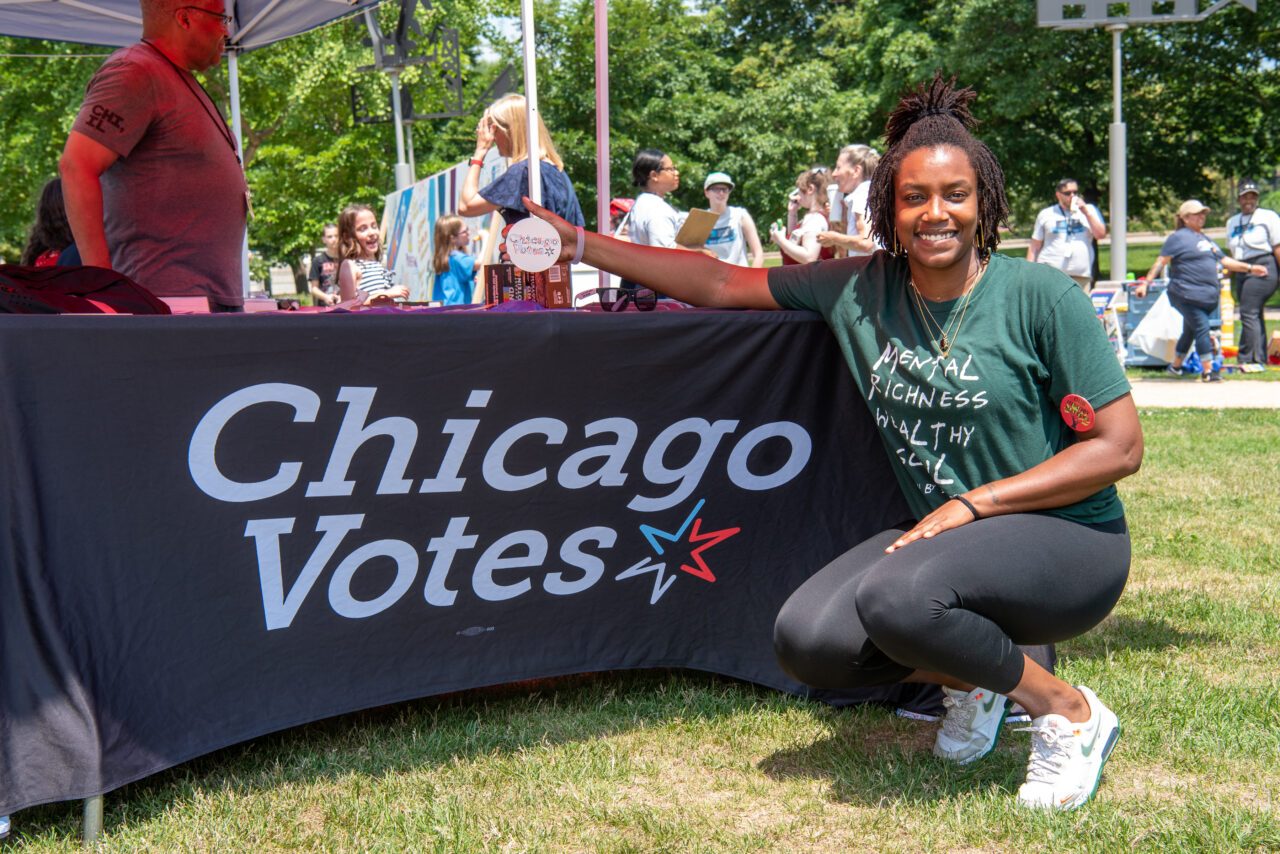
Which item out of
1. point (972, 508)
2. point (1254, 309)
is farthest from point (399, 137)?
point (972, 508)

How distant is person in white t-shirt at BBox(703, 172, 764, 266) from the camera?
838 centimetres

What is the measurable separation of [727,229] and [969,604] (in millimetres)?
6071

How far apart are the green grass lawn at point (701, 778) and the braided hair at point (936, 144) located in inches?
50.1

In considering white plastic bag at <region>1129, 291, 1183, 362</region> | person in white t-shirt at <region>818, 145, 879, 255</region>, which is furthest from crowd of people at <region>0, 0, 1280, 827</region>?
white plastic bag at <region>1129, 291, 1183, 362</region>

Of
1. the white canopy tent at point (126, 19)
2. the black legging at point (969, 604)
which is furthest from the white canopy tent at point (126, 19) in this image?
the black legging at point (969, 604)

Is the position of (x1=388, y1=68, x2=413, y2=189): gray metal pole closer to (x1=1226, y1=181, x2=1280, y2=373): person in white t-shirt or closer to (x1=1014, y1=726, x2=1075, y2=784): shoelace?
→ (x1=1226, y1=181, x2=1280, y2=373): person in white t-shirt

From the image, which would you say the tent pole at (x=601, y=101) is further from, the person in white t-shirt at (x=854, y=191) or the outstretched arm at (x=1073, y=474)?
the person in white t-shirt at (x=854, y=191)

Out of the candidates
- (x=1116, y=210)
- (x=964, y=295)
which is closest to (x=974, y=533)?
(x=964, y=295)

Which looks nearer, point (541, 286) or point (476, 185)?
point (541, 286)

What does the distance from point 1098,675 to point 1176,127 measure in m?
29.7

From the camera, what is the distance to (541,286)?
3.44 meters

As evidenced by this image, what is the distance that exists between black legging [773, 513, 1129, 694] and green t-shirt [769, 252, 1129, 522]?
126 mm

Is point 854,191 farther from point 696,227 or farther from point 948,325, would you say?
point 948,325

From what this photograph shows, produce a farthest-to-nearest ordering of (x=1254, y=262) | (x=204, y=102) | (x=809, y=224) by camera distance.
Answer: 1. (x=1254, y=262)
2. (x=809, y=224)
3. (x=204, y=102)
